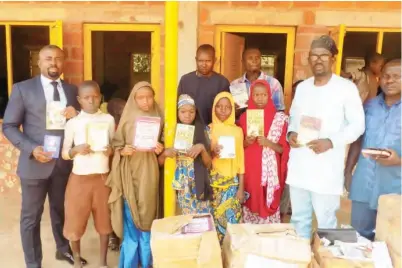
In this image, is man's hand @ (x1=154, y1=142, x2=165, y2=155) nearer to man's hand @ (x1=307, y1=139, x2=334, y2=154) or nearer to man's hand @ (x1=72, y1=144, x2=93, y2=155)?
man's hand @ (x1=72, y1=144, x2=93, y2=155)

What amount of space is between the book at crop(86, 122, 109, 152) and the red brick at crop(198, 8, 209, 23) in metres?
2.26

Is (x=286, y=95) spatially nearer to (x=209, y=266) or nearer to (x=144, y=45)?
(x=209, y=266)

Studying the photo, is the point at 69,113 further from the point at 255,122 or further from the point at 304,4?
the point at 304,4

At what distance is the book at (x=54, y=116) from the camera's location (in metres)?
3.15

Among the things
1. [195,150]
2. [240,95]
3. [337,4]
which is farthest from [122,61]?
[195,150]

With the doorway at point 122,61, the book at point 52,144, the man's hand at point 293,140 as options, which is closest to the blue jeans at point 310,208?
the man's hand at point 293,140

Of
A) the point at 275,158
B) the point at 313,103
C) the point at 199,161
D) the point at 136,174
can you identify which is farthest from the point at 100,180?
the point at 313,103

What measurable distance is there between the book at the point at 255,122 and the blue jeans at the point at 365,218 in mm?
920

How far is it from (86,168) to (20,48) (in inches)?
171

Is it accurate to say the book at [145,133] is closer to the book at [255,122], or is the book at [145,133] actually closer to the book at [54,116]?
the book at [54,116]

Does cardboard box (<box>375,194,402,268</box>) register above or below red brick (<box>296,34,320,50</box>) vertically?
below

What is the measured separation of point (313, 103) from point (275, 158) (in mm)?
778

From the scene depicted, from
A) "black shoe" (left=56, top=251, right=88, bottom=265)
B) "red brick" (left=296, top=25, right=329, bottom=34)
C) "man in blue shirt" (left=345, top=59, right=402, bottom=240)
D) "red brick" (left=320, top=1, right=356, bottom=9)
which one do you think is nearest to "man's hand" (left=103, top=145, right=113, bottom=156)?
"black shoe" (left=56, top=251, right=88, bottom=265)

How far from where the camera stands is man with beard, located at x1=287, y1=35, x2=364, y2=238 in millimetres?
2826
